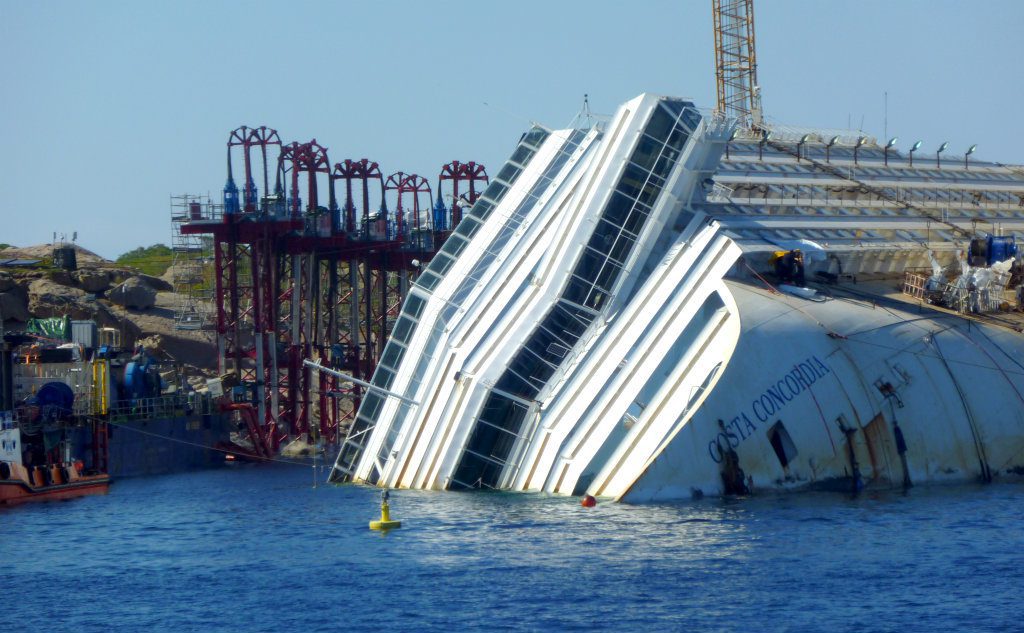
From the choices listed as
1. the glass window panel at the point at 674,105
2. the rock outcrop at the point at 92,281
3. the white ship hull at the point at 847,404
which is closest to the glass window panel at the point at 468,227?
the glass window panel at the point at 674,105

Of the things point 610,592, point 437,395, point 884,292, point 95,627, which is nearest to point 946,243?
point 884,292

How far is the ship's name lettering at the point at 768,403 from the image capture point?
51906 mm

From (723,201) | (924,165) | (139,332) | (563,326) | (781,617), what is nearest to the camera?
(781,617)

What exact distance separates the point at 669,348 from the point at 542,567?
14.5 m

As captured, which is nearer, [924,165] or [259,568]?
[259,568]

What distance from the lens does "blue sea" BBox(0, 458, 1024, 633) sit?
37312 mm

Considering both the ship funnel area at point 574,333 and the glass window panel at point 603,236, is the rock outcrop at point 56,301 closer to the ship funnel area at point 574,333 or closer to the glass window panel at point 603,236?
the ship funnel area at point 574,333

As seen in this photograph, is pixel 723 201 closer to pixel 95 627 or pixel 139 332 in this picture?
pixel 95 627

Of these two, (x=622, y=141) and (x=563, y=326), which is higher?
(x=622, y=141)

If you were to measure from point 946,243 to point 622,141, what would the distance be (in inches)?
762

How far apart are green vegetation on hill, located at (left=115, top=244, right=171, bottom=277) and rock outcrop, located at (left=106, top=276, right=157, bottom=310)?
28153 mm

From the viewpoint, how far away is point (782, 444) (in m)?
53.4

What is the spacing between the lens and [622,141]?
196 feet

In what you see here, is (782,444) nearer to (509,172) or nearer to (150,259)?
(509,172)
